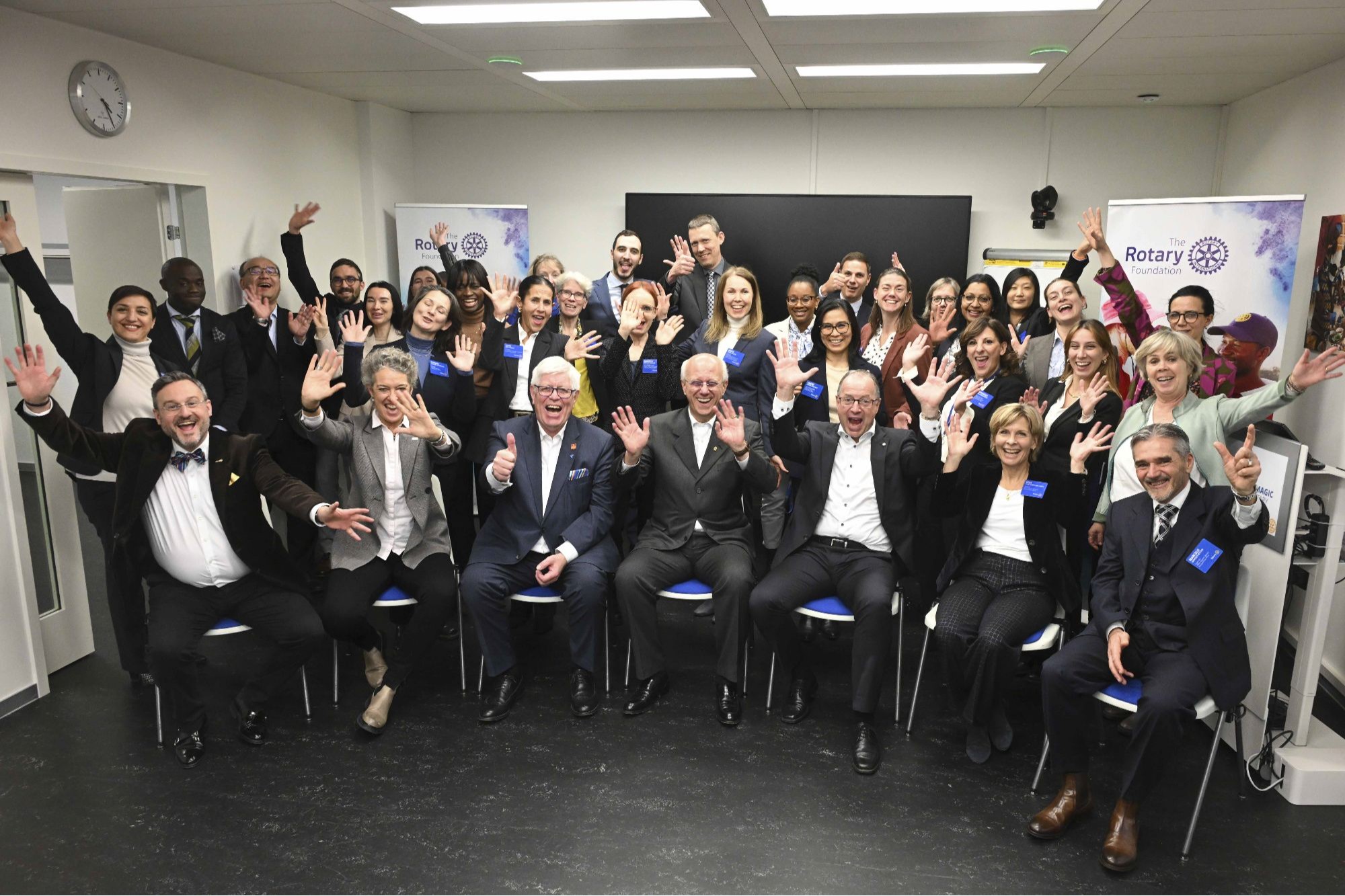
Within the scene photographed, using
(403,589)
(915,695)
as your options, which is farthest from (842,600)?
(403,589)

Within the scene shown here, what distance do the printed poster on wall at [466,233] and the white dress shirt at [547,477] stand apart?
382 centimetres

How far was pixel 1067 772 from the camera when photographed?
321 centimetres

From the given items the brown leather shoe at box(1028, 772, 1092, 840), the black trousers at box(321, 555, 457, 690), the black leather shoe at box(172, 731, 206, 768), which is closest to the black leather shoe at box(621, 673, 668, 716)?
the black trousers at box(321, 555, 457, 690)

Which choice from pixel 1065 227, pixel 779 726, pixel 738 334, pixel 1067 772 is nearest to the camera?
pixel 1067 772

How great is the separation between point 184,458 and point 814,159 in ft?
18.2

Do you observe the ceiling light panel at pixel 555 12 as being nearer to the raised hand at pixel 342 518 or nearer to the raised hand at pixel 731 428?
the raised hand at pixel 731 428

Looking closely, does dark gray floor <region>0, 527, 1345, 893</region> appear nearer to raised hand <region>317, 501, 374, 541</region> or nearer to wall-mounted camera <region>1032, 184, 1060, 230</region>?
raised hand <region>317, 501, 374, 541</region>

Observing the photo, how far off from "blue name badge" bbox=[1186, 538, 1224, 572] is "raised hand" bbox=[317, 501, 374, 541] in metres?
3.08

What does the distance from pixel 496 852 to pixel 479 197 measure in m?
6.30

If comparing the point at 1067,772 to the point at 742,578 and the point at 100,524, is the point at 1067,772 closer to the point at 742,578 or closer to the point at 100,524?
the point at 742,578

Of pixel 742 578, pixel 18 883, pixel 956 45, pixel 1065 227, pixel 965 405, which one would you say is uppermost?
pixel 956 45

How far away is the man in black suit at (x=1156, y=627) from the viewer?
3021 millimetres

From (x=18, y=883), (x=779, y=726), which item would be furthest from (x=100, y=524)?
(x=779, y=726)

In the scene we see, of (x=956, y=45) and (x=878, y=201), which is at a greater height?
(x=956, y=45)
